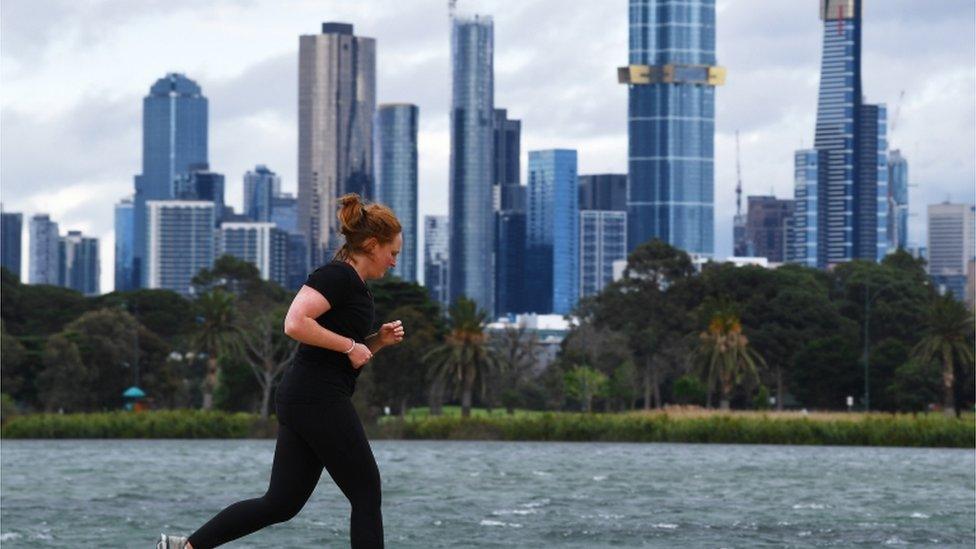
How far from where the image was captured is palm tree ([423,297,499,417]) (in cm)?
9950

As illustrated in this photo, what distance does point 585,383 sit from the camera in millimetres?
118812

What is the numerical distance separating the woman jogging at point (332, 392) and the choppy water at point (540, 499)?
11.5 metres

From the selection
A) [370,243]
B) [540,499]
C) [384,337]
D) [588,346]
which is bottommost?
[540,499]

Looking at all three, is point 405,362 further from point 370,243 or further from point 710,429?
point 370,243

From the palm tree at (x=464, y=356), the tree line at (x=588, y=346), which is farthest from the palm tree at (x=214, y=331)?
the palm tree at (x=464, y=356)

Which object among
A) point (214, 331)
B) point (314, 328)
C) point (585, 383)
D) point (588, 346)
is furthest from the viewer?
point (588, 346)

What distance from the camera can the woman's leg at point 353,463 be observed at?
1044cm

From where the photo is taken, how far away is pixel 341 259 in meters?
10.7

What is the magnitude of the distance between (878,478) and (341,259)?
3457 cm

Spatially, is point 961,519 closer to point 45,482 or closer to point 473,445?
point 45,482

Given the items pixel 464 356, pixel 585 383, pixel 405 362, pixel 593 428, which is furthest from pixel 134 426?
pixel 585 383

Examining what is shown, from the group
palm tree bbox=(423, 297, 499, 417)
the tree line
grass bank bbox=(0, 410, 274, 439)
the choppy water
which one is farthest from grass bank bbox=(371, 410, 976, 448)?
palm tree bbox=(423, 297, 499, 417)

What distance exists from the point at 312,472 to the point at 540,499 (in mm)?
23526

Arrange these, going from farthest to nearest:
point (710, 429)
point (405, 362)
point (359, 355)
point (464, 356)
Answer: point (405, 362) → point (464, 356) → point (710, 429) → point (359, 355)
